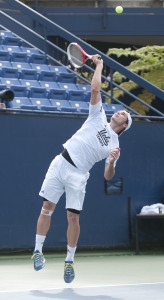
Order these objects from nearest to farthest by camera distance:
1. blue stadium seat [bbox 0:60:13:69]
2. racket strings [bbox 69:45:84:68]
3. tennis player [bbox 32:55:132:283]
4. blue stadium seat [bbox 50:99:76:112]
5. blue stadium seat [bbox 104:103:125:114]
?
1. tennis player [bbox 32:55:132:283]
2. racket strings [bbox 69:45:84:68]
3. blue stadium seat [bbox 50:99:76:112]
4. blue stadium seat [bbox 104:103:125:114]
5. blue stadium seat [bbox 0:60:13:69]

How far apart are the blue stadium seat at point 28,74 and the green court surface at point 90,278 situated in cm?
385

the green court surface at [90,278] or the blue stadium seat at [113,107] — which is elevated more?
the blue stadium seat at [113,107]

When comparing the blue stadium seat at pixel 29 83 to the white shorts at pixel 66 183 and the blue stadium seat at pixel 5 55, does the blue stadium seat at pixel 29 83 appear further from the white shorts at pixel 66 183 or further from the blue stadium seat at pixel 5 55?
the white shorts at pixel 66 183

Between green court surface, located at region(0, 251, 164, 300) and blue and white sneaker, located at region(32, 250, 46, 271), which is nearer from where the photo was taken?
green court surface, located at region(0, 251, 164, 300)

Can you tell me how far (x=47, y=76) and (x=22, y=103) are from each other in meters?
1.71

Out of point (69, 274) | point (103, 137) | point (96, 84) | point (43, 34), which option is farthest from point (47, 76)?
point (69, 274)

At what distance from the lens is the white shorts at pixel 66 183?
896cm

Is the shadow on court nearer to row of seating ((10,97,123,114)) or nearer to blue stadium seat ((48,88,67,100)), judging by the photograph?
row of seating ((10,97,123,114))

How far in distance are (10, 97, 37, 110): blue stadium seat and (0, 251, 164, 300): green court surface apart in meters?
2.56

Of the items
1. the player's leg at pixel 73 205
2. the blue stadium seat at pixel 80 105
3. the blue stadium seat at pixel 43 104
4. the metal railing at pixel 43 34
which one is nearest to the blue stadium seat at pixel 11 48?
the metal railing at pixel 43 34

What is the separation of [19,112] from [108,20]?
28.0ft

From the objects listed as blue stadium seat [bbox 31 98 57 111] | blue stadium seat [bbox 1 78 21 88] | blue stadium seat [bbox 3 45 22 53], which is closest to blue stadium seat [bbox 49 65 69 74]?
blue stadium seat [bbox 3 45 22 53]

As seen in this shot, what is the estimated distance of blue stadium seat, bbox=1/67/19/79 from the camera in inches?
591

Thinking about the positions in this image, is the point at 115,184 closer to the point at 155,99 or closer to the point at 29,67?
the point at 29,67
